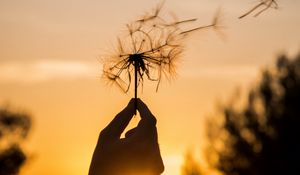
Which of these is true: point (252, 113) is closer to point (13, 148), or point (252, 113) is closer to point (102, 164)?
point (13, 148)

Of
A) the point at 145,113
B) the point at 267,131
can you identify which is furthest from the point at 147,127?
the point at 267,131

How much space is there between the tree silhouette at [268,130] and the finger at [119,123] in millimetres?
23435

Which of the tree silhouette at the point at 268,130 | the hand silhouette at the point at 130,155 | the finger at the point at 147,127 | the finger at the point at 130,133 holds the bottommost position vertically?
the tree silhouette at the point at 268,130

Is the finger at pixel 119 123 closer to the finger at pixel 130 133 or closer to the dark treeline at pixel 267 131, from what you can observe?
the finger at pixel 130 133

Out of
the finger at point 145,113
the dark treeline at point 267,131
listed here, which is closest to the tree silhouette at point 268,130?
the dark treeline at point 267,131

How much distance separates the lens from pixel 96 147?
9.07 feet

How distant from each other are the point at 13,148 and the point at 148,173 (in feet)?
105

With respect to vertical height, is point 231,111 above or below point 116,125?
below

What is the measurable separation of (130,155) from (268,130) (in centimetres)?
2565

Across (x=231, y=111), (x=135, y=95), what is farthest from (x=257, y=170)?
(x=135, y=95)

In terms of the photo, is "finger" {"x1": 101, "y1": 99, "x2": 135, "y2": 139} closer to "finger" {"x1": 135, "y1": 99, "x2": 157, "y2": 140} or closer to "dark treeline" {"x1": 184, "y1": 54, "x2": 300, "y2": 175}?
"finger" {"x1": 135, "y1": 99, "x2": 157, "y2": 140}

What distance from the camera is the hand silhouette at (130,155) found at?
2705 mm

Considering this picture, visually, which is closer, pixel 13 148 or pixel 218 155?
pixel 218 155

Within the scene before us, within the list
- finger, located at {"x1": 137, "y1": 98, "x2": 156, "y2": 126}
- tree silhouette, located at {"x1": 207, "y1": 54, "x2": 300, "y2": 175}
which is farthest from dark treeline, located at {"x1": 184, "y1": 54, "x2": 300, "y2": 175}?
finger, located at {"x1": 137, "y1": 98, "x2": 156, "y2": 126}
